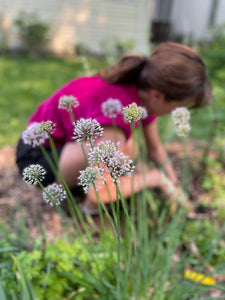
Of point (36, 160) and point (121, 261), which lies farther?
point (121, 261)

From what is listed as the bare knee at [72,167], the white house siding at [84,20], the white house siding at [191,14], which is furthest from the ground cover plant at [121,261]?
the white house siding at [191,14]

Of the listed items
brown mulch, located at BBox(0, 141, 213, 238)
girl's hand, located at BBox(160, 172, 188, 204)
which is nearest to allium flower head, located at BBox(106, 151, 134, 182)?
brown mulch, located at BBox(0, 141, 213, 238)

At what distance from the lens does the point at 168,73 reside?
1406 mm

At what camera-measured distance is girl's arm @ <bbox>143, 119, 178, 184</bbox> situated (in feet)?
7.27

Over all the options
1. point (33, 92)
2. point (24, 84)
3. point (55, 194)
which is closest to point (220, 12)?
point (24, 84)

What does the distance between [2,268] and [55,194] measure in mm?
634

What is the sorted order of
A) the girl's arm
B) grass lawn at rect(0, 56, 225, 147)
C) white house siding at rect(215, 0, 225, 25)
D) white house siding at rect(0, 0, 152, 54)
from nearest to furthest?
the girl's arm, grass lawn at rect(0, 56, 225, 147), white house siding at rect(0, 0, 152, 54), white house siding at rect(215, 0, 225, 25)

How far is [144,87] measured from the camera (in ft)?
4.79

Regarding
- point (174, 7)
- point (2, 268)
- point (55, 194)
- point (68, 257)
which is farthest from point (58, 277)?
point (174, 7)

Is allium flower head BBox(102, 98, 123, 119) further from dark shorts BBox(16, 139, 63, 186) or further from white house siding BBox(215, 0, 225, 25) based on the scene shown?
white house siding BBox(215, 0, 225, 25)

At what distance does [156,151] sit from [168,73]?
102 cm

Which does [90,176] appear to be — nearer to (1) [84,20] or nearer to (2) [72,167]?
(2) [72,167]

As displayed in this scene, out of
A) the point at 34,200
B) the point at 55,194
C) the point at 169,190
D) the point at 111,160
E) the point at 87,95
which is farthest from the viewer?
the point at 34,200

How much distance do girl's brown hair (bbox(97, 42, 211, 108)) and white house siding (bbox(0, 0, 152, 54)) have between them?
7.14 metres
